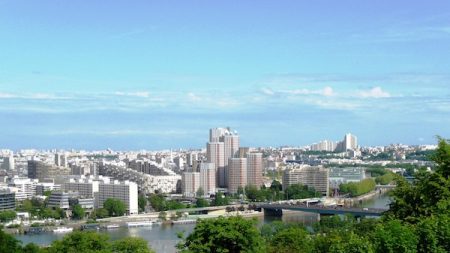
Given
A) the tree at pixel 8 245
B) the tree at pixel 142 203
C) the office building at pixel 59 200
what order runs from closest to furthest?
1. the tree at pixel 8 245
2. the office building at pixel 59 200
3. the tree at pixel 142 203

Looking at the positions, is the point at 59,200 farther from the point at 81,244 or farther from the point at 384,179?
the point at 384,179

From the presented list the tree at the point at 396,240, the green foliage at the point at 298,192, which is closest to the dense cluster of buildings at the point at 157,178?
the green foliage at the point at 298,192

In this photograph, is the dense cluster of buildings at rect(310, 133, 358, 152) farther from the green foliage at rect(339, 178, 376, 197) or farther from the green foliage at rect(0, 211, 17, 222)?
the green foliage at rect(0, 211, 17, 222)

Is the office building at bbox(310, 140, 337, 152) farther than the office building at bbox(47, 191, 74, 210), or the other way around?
the office building at bbox(310, 140, 337, 152)

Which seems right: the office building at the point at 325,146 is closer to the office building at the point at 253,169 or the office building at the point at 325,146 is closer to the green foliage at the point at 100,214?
the office building at the point at 253,169

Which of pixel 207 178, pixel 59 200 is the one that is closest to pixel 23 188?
pixel 59 200

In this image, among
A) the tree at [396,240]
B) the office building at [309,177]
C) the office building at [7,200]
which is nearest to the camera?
the tree at [396,240]

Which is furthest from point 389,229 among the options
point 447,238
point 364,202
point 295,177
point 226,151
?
point 226,151

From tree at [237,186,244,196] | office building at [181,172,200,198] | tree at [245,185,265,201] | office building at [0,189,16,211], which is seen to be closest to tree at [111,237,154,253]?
office building at [0,189,16,211]
